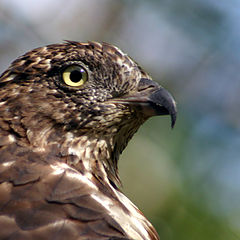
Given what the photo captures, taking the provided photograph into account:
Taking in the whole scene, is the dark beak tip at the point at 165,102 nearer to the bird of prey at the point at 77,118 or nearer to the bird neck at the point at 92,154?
the bird of prey at the point at 77,118

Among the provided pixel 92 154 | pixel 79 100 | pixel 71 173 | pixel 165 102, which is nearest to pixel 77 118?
pixel 79 100

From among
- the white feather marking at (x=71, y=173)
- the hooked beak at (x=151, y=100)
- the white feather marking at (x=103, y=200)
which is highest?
the hooked beak at (x=151, y=100)

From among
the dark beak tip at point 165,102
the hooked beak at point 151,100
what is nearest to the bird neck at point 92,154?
the hooked beak at point 151,100

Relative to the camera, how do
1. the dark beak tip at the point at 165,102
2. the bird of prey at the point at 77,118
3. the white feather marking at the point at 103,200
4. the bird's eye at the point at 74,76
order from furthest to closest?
the bird's eye at the point at 74,76 → the dark beak tip at the point at 165,102 → the bird of prey at the point at 77,118 → the white feather marking at the point at 103,200

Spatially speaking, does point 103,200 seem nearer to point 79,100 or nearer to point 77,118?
point 77,118

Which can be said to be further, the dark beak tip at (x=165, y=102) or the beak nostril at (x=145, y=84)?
the beak nostril at (x=145, y=84)

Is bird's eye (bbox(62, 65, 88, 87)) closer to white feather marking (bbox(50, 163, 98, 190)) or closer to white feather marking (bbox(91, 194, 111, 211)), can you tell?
white feather marking (bbox(50, 163, 98, 190))

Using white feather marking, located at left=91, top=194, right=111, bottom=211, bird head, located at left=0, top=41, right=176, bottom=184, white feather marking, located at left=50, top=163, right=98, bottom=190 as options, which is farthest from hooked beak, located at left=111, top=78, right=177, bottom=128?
white feather marking, located at left=91, top=194, right=111, bottom=211
